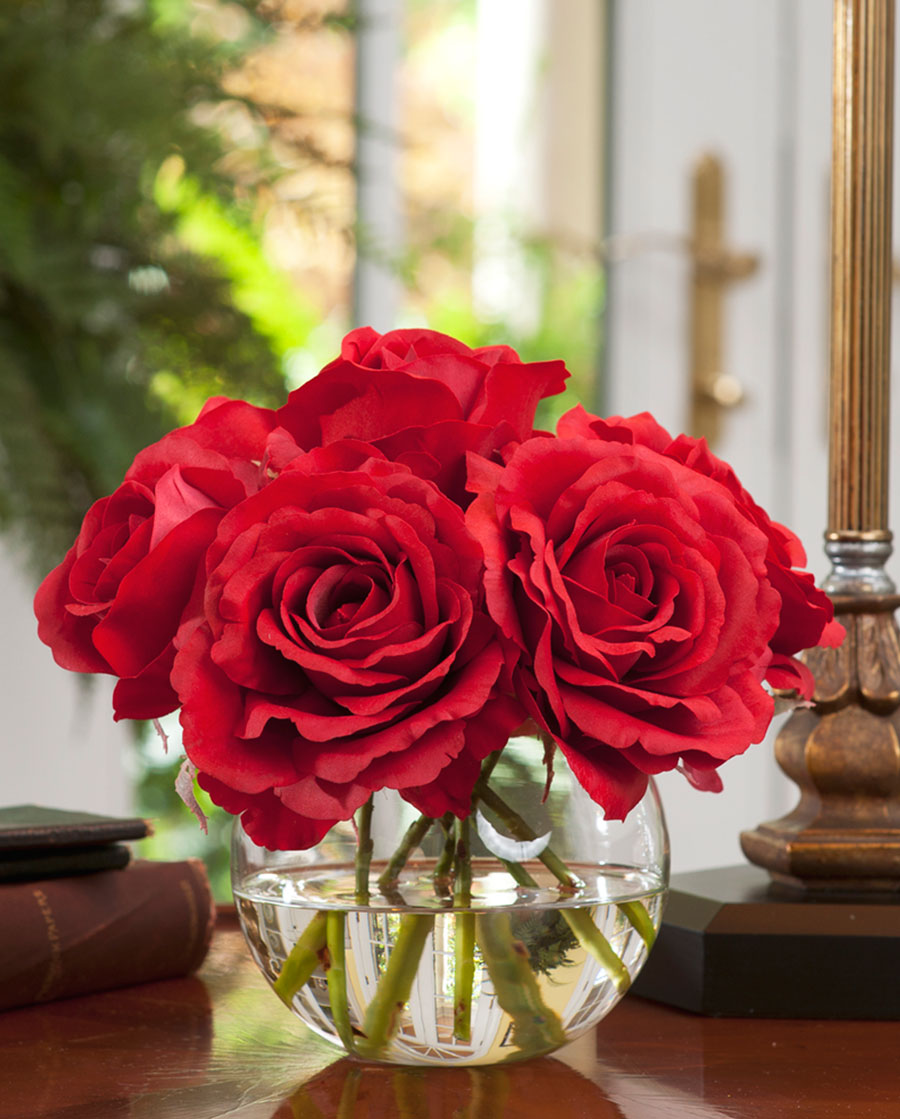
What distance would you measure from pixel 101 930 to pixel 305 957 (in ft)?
0.61

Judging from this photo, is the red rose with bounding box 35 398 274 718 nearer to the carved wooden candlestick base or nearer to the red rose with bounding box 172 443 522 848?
the red rose with bounding box 172 443 522 848

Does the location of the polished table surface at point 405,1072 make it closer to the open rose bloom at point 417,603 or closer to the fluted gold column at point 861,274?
the open rose bloom at point 417,603

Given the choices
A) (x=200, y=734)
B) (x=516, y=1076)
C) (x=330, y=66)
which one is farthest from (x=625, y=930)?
(x=330, y=66)

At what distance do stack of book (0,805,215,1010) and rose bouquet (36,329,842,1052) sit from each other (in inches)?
7.3

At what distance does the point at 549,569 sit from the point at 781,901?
282mm

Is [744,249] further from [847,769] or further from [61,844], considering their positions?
[61,844]

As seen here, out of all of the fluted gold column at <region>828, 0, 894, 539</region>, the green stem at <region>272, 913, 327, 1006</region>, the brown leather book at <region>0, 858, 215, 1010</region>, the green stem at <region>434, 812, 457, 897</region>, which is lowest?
A: the brown leather book at <region>0, 858, 215, 1010</region>

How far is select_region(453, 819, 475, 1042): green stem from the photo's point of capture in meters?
0.46

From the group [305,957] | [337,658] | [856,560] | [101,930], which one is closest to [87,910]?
[101,930]

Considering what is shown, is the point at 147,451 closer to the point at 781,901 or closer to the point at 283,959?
the point at 283,959

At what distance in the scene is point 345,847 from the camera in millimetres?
494

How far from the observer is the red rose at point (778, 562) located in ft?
1.57

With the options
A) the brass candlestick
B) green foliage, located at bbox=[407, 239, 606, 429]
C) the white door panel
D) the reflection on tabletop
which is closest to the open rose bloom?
the reflection on tabletop

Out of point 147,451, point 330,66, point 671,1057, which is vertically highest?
point 330,66
